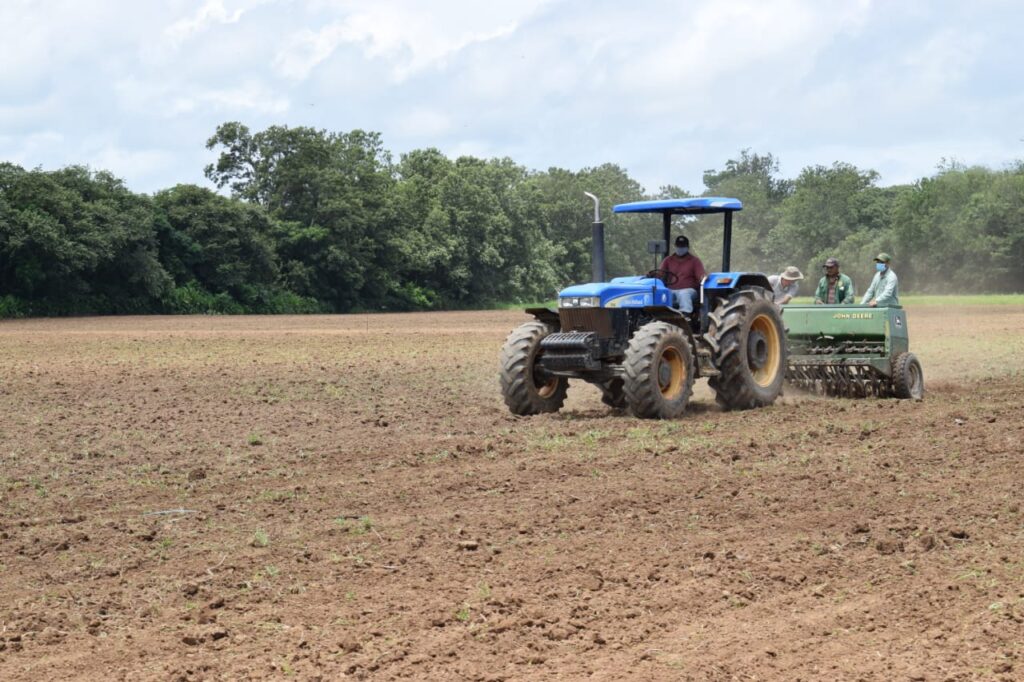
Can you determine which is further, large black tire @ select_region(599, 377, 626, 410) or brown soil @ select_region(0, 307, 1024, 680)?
large black tire @ select_region(599, 377, 626, 410)

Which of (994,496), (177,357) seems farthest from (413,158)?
(994,496)

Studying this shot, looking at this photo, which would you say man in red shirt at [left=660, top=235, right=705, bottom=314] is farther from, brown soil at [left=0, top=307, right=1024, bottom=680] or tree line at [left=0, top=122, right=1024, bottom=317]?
tree line at [left=0, top=122, right=1024, bottom=317]

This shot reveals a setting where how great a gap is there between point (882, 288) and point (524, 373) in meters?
5.29

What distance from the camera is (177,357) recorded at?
24000mm

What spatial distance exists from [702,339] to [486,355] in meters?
10.8

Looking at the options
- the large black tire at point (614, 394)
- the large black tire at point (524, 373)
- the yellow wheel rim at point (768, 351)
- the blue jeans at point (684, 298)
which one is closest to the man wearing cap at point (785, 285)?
the yellow wheel rim at point (768, 351)

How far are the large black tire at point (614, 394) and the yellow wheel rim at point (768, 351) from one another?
4.96 feet

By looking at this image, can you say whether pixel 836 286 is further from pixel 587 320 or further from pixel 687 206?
pixel 587 320

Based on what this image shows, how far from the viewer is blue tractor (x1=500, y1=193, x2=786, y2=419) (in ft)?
41.8

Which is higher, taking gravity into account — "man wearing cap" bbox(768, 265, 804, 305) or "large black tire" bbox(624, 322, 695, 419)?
"man wearing cap" bbox(768, 265, 804, 305)

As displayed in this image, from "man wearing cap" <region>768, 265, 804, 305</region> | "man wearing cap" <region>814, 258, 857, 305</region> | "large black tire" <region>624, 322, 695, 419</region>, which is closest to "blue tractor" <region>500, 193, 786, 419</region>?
"large black tire" <region>624, 322, 695, 419</region>

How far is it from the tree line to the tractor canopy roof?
2182cm

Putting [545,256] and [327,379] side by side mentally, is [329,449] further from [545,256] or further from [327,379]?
[545,256]

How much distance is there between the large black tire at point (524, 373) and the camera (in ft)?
43.4
